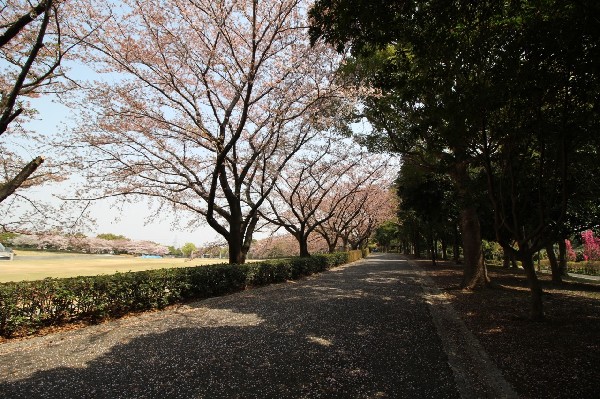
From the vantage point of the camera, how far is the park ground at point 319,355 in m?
3.69

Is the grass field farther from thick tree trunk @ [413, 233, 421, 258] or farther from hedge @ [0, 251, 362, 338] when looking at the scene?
thick tree trunk @ [413, 233, 421, 258]

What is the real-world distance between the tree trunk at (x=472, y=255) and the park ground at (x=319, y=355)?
338cm

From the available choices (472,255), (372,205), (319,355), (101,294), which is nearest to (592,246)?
(372,205)

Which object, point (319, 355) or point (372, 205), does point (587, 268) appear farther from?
point (319, 355)

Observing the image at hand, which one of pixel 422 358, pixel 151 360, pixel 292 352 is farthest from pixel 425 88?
pixel 151 360

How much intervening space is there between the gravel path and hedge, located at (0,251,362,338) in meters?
0.59

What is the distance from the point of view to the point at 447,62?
5676 millimetres

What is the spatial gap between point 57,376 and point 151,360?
1095 millimetres

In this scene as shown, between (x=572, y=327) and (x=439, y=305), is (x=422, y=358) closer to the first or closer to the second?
(x=572, y=327)

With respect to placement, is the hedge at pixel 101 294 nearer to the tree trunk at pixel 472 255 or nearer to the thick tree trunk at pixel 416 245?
the tree trunk at pixel 472 255

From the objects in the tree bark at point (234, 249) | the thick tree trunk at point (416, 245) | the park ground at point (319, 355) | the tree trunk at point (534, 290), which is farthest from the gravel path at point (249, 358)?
the thick tree trunk at point (416, 245)

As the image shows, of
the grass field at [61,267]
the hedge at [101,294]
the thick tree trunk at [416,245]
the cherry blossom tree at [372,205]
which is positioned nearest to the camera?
the hedge at [101,294]

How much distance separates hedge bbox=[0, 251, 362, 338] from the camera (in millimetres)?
6184

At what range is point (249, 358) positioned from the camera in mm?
4723
